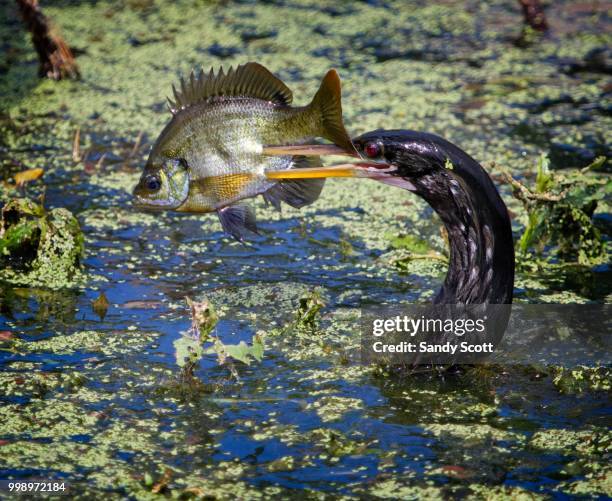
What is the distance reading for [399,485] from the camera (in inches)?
150

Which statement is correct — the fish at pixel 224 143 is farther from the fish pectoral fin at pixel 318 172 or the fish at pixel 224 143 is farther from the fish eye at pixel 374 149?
the fish eye at pixel 374 149

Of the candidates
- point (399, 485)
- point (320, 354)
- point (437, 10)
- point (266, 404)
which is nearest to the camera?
point (399, 485)

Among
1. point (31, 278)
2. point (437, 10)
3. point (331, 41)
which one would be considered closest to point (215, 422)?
point (31, 278)

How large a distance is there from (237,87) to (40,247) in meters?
1.73

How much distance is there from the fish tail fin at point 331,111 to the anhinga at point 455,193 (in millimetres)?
59

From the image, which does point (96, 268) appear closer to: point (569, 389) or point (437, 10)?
point (569, 389)

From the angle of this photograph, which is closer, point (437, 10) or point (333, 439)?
point (333, 439)

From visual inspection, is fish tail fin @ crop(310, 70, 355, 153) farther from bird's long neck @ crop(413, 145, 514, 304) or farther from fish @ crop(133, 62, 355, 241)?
bird's long neck @ crop(413, 145, 514, 304)

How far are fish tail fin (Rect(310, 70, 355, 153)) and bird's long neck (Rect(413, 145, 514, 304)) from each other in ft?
1.26

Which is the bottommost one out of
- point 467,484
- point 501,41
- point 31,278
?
point 467,484

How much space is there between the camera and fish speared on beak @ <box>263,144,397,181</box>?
14.3 ft

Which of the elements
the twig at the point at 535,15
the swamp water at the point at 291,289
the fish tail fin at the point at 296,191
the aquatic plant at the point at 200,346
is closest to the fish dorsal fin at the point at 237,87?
the fish tail fin at the point at 296,191

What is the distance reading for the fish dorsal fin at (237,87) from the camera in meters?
4.42

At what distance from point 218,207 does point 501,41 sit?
5609 millimetres
